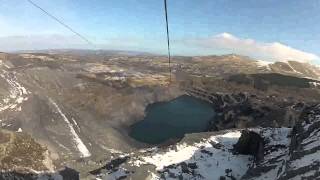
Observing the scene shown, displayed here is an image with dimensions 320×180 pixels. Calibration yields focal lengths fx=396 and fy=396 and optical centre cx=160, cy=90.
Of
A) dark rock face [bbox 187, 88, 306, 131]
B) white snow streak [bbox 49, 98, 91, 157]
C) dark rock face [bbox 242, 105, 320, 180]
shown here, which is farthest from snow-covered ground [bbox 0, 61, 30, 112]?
dark rock face [bbox 242, 105, 320, 180]

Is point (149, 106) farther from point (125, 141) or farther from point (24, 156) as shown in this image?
point (24, 156)

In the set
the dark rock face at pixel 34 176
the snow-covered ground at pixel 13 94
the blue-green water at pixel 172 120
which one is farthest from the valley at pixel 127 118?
the blue-green water at pixel 172 120

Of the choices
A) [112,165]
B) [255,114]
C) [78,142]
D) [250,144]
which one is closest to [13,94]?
[78,142]

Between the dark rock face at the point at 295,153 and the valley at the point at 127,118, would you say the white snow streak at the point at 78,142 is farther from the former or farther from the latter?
the dark rock face at the point at 295,153

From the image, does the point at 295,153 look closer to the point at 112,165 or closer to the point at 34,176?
the point at 112,165

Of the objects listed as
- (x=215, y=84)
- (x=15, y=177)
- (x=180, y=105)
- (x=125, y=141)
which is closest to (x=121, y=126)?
(x=125, y=141)
